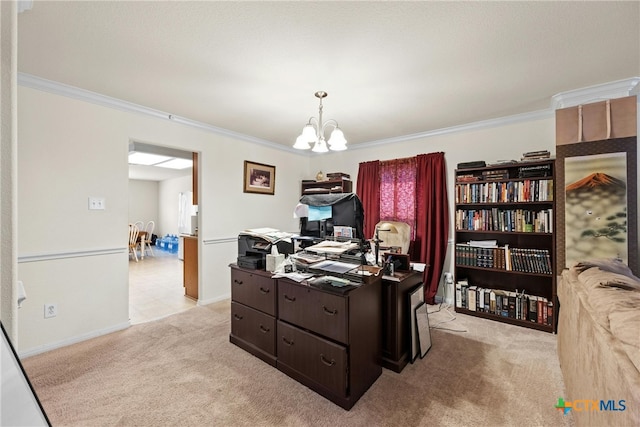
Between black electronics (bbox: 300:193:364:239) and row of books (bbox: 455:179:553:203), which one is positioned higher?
row of books (bbox: 455:179:553:203)

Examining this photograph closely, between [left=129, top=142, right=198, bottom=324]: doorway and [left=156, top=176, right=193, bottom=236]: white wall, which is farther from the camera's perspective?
[left=156, top=176, right=193, bottom=236]: white wall

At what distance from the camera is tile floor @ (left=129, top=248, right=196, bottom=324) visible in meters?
3.32

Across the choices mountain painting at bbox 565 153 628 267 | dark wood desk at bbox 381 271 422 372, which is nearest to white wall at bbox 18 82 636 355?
mountain painting at bbox 565 153 628 267

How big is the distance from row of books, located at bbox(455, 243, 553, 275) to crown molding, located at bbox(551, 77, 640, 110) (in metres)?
1.54

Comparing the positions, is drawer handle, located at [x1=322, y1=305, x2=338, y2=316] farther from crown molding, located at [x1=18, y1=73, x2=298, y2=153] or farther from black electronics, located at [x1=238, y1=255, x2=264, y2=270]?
crown molding, located at [x1=18, y1=73, x2=298, y2=153]

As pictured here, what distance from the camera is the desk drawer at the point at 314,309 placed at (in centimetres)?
170

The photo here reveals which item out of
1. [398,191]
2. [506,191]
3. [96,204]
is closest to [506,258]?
[506,191]

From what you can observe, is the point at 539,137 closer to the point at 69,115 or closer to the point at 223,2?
the point at 223,2

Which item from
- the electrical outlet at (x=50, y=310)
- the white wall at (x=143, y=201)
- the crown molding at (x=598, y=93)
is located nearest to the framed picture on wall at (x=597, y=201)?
the crown molding at (x=598, y=93)

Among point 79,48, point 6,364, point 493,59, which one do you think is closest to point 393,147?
point 493,59

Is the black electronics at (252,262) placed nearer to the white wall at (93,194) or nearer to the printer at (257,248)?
the printer at (257,248)

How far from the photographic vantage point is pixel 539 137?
123 inches

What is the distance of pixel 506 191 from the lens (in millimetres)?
3090

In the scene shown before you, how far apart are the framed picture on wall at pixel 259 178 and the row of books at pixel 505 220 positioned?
2.85 meters
